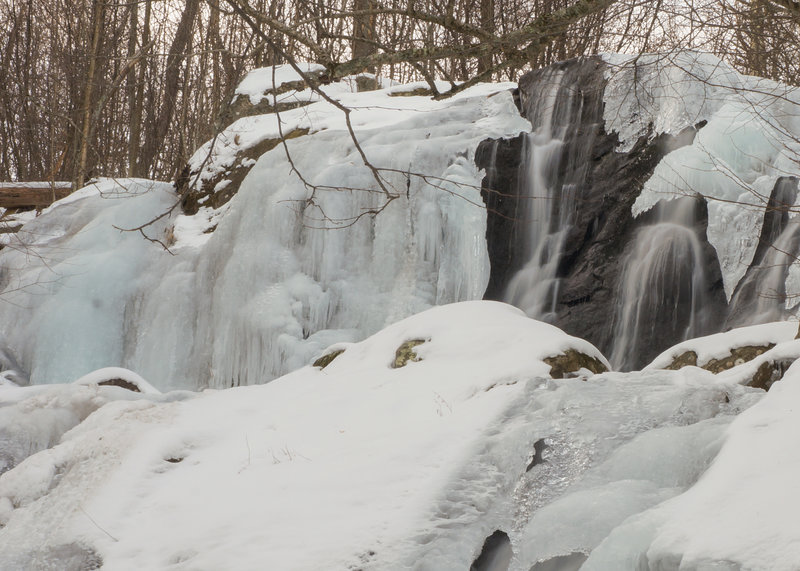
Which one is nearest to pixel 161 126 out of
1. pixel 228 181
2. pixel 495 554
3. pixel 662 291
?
pixel 228 181

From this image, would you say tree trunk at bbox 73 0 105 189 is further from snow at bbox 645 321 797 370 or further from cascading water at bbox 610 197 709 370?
snow at bbox 645 321 797 370

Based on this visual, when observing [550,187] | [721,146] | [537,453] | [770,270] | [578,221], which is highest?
[721,146]

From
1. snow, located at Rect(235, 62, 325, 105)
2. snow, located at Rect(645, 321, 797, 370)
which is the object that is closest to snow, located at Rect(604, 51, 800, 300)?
snow, located at Rect(645, 321, 797, 370)

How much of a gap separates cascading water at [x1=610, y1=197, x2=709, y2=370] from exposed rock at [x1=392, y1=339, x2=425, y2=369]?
2.23 m

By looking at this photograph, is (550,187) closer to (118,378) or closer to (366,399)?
(366,399)

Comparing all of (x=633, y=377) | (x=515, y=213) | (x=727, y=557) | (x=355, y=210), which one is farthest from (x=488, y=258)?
(x=727, y=557)

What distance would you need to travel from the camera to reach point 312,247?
7953 mm

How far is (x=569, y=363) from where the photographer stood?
14.6ft

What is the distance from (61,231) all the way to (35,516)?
607 centimetres

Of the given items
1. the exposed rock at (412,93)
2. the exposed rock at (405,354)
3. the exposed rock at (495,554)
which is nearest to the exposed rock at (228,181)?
the exposed rock at (412,93)

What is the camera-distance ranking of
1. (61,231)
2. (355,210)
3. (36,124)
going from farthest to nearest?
(36,124) → (61,231) → (355,210)

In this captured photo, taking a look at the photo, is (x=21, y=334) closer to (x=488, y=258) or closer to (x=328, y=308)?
(x=328, y=308)

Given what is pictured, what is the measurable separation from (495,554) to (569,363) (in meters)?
1.65

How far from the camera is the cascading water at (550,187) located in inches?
293
